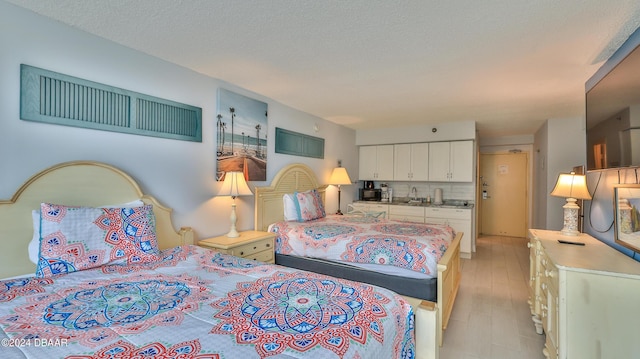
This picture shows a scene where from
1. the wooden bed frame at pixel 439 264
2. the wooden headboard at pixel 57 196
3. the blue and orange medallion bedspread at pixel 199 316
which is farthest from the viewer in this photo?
the wooden headboard at pixel 57 196

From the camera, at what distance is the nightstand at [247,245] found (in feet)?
8.84

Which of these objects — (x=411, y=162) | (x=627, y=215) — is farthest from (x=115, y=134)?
(x=411, y=162)

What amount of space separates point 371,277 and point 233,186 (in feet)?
5.26

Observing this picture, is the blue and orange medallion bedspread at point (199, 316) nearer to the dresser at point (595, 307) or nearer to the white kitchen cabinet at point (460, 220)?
the dresser at point (595, 307)

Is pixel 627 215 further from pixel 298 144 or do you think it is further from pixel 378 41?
pixel 298 144

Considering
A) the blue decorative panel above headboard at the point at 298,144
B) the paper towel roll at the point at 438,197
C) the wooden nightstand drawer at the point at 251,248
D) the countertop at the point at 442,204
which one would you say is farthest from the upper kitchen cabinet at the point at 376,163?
the wooden nightstand drawer at the point at 251,248

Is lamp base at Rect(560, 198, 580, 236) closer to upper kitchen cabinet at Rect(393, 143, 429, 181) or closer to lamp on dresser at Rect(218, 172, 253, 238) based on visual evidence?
upper kitchen cabinet at Rect(393, 143, 429, 181)

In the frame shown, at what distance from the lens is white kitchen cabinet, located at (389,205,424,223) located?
5242 mm

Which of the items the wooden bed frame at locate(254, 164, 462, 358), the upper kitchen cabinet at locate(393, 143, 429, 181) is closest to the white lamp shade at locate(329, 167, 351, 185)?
the wooden bed frame at locate(254, 164, 462, 358)

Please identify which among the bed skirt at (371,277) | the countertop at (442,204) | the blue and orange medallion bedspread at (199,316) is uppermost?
the countertop at (442,204)

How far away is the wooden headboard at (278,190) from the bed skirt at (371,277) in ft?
1.68

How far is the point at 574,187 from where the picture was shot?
2.66 metres

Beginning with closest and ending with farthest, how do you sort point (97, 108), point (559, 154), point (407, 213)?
point (97, 108) → point (559, 154) → point (407, 213)

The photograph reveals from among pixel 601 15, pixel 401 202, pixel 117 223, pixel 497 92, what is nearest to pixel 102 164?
pixel 117 223
